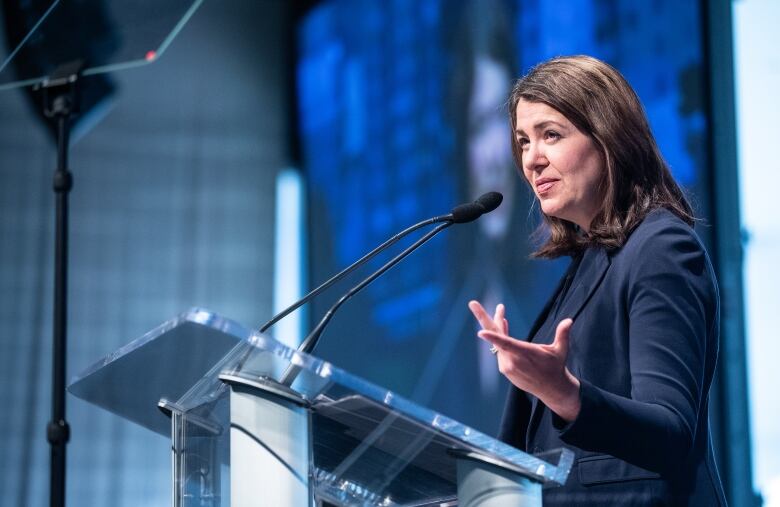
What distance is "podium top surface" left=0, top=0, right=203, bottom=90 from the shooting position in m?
2.61

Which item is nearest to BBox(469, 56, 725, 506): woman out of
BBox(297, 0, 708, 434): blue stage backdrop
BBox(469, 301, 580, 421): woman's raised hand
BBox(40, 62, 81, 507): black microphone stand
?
BBox(469, 301, 580, 421): woman's raised hand

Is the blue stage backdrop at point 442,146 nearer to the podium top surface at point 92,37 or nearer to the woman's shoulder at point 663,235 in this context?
the podium top surface at point 92,37

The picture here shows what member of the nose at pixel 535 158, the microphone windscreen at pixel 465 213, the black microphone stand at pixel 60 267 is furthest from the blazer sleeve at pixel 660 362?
the black microphone stand at pixel 60 267

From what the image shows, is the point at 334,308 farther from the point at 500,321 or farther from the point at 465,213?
the point at 500,321

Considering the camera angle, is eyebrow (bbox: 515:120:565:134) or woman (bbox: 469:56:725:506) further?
eyebrow (bbox: 515:120:565:134)

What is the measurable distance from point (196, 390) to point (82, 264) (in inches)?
146

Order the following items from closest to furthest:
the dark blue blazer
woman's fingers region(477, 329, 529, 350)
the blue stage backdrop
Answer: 1. woman's fingers region(477, 329, 529, 350)
2. the dark blue blazer
3. the blue stage backdrop

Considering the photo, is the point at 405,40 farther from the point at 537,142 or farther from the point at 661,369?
the point at 661,369

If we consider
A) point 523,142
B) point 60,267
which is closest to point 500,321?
point 523,142

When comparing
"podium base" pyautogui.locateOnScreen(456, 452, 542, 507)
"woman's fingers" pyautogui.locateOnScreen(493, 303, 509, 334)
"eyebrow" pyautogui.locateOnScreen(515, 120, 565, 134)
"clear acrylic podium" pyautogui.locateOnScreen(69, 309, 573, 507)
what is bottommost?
"podium base" pyautogui.locateOnScreen(456, 452, 542, 507)

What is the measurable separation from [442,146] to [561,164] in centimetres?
254

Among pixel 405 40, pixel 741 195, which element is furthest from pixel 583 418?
pixel 405 40

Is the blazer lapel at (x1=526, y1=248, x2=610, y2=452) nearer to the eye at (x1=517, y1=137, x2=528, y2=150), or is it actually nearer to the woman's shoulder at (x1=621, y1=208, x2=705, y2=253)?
the woman's shoulder at (x1=621, y1=208, x2=705, y2=253)

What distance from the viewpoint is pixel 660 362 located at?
3.84 ft
